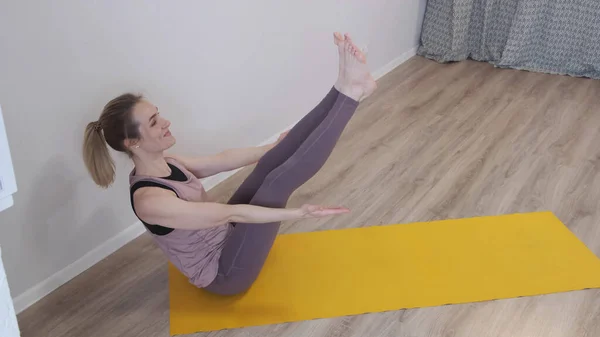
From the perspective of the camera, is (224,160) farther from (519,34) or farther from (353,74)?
(519,34)

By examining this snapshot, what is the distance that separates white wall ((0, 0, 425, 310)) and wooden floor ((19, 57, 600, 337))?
0.20 metres

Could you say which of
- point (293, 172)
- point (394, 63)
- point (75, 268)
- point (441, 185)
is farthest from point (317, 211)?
point (394, 63)

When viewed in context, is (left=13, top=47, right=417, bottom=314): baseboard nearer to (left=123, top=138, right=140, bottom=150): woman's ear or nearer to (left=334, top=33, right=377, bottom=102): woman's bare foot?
(left=123, top=138, right=140, bottom=150): woman's ear

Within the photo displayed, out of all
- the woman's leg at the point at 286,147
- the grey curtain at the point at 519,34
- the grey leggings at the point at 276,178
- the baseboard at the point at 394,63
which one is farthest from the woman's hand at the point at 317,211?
the grey curtain at the point at 519,34

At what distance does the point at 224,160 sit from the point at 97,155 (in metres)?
0.46

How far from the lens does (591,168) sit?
2.75 metres

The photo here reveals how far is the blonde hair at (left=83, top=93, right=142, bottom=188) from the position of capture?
1.69 meters

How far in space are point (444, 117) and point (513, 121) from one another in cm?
36

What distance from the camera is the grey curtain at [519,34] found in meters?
3.75

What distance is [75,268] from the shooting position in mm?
2148

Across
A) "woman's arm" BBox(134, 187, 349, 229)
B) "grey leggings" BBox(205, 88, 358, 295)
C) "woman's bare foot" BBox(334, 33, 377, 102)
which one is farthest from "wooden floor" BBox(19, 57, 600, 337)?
"woman's bare foot" BBox(334, 33, 377, 102)

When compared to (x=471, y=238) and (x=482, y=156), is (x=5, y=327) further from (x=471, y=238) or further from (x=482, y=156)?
(x=482, y=156)

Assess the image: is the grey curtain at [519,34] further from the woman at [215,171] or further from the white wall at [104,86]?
the woman at [215,171]

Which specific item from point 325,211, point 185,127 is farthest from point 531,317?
point 185,127
